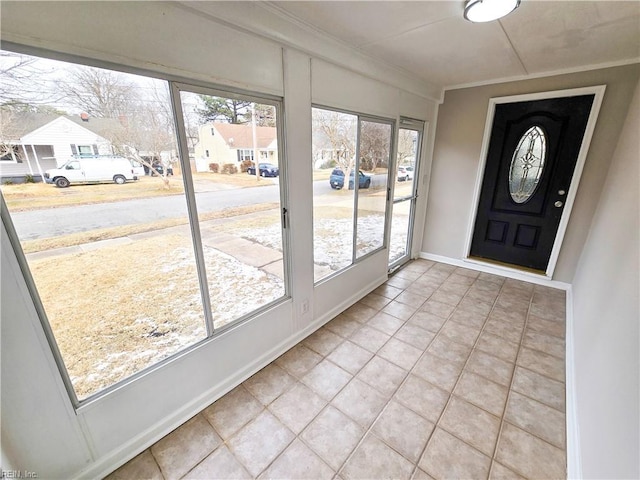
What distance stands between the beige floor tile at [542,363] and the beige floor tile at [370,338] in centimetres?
99

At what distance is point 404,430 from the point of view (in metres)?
1.48

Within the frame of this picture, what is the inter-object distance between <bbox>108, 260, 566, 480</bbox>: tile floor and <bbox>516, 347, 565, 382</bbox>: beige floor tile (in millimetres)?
10

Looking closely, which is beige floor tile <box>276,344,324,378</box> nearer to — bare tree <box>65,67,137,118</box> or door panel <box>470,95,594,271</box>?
bare tree <box>65,67,137,118</box>

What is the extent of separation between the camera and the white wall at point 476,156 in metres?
2.45

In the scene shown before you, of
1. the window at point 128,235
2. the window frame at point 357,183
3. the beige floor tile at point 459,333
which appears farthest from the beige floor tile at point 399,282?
the window at point 128,235

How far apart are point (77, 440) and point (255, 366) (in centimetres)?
94

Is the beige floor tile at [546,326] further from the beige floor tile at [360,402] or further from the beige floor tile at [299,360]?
the beige floor tile at [299,360]

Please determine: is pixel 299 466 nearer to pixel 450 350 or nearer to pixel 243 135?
pixel 450 350

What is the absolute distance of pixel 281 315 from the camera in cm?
200

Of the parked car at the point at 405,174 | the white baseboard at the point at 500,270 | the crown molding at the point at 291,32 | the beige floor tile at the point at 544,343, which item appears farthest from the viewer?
the parked car at the point at 405,174

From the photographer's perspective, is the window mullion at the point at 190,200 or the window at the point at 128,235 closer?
the window at the point at 128,235

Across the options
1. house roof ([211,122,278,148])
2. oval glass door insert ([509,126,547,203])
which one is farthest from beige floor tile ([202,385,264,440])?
oval glass door insert ([509,126,547,203])

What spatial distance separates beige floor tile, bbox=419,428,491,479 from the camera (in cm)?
128

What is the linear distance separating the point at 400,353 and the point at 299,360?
78cm
